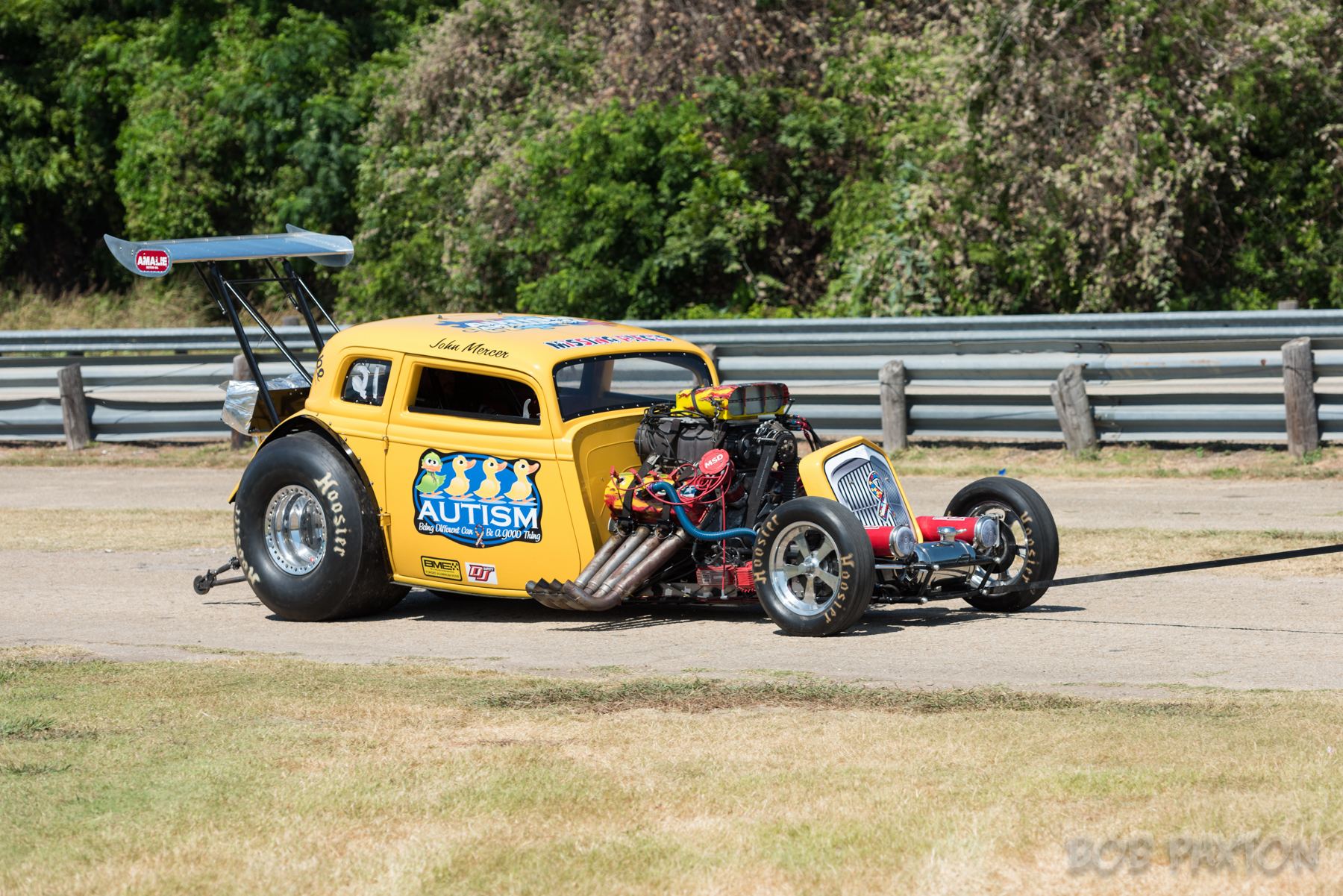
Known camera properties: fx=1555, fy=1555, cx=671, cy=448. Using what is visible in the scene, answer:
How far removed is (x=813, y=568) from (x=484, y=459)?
2.05 m

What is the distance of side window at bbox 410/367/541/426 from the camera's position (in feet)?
29.7

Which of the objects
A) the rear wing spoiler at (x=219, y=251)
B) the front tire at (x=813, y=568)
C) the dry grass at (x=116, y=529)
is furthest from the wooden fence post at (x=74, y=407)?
the front tire at (x=813, y=568)

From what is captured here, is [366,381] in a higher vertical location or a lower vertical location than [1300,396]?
higher

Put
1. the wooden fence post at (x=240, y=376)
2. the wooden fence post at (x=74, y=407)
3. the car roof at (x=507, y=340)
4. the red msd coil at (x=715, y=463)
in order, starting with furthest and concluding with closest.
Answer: the wooden fence post at (x=74, y=407) → the wooden fence post at (x=240, y=376) → the car roof at (x=507, y=340) → the red msd coil at (x=715, y=463)

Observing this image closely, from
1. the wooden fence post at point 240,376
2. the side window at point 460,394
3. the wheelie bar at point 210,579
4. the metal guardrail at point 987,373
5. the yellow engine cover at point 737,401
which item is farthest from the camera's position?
the wooden fence post at point 240,376

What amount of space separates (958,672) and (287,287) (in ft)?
19.7

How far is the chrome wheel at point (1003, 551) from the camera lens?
333 inches

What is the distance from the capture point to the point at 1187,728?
19.0 feet

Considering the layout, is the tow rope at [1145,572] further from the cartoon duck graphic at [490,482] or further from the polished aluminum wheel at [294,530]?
the polished aluminum wheel at [294,530]

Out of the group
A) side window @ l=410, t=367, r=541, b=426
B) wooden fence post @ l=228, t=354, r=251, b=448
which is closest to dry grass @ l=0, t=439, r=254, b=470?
wooden fence post @ l=228, t=354, r=251, b=448

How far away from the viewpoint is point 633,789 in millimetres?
5281

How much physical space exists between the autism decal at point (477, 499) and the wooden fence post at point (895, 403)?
7423 mm

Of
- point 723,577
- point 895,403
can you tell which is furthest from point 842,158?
point 723,577

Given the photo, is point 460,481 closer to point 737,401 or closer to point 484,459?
point 484,459
